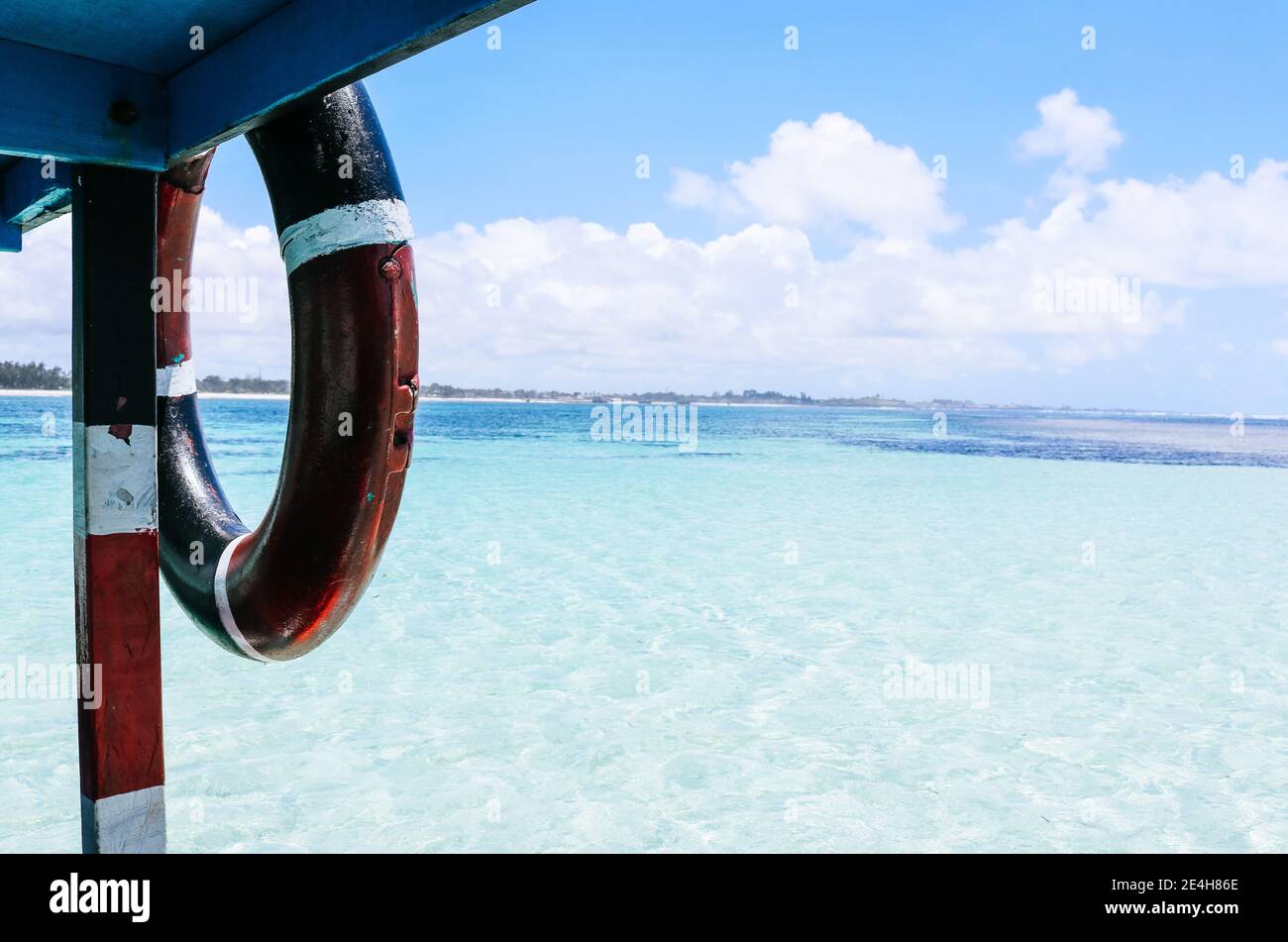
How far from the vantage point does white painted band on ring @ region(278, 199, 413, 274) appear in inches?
74.8

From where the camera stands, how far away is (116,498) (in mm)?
1942

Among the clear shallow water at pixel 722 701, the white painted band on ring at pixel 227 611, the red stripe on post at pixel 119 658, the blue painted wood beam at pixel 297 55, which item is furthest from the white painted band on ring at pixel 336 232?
the clear shallow water at pixel 722 701

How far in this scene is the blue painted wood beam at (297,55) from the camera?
1187 millimetres

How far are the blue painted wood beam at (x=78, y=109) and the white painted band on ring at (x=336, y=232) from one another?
0.33 metres

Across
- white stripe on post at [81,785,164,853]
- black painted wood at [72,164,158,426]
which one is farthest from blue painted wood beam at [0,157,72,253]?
white stripe on post at [81,785,164,853]

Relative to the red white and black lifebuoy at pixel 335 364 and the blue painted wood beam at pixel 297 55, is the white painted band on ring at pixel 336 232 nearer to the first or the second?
the red white and black lifebuoy at pixel 335 364

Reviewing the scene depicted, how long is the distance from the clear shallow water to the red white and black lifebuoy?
1.83 metres

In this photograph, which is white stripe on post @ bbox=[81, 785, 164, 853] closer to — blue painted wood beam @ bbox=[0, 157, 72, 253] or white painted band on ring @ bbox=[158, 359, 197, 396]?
white painted band on ring @ bbox=[158, 359, 197, 396]

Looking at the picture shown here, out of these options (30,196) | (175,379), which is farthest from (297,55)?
(30,196)

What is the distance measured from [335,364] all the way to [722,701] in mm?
3627

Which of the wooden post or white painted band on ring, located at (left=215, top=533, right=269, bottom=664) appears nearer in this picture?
the wooden post

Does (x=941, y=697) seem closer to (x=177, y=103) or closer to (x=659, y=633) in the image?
(x=659, y=633)

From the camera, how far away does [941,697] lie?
5.16 m
